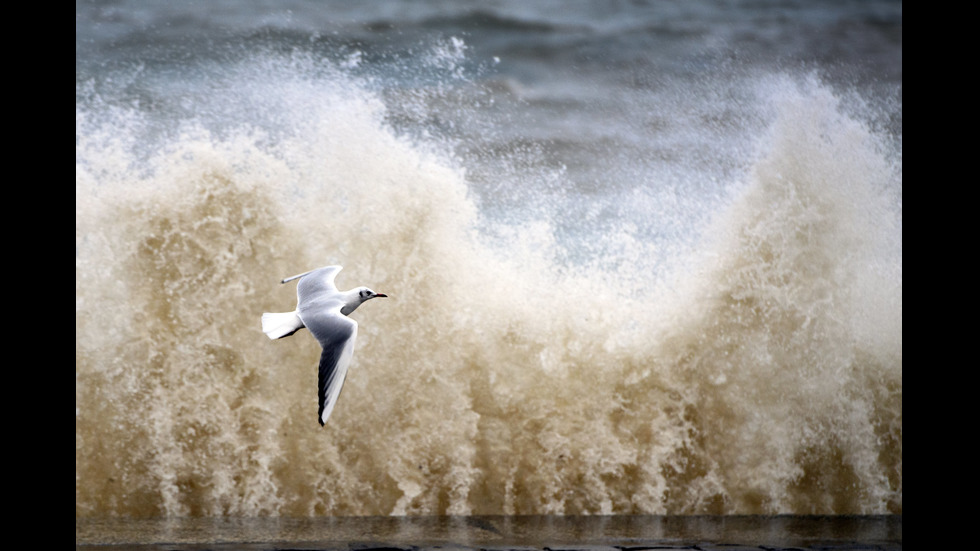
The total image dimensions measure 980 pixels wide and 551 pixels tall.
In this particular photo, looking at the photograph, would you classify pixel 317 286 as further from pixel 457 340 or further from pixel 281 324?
pixel 457 340

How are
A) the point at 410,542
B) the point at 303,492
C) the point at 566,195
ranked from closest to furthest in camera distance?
1. the point at 410,542
2. the point at 303,492
3. the point at 566,195

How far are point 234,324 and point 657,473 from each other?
7.70 ft

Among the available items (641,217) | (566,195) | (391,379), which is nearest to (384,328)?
(391,379)

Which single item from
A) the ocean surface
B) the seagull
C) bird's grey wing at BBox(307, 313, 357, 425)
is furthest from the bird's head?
the ocean surface

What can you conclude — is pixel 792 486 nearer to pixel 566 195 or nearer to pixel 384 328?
pixel 566 195

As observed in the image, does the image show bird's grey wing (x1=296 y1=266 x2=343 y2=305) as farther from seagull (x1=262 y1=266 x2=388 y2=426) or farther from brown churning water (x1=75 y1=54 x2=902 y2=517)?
brown churning water (x1=75 y1=54 x2=902 y2=517)

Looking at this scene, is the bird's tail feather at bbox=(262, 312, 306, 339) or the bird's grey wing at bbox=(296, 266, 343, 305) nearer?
the bird's tail feather at bbox=(262, 312, 306, 339)

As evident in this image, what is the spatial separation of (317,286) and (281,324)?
25 cm

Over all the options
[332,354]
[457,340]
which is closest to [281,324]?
[332,354]

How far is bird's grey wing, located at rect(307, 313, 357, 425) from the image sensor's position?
8.77ft

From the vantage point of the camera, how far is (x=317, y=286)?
10.6ft

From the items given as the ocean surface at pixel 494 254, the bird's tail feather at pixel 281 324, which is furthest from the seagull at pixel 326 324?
the ocean surface at pixel 494 254

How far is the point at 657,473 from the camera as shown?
4504mm

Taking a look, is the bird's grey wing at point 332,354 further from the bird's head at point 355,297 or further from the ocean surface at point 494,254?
the ocean surface at point 494,254
